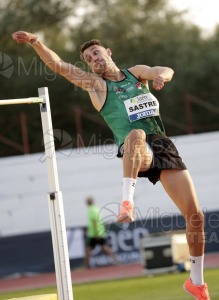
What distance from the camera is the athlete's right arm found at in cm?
727

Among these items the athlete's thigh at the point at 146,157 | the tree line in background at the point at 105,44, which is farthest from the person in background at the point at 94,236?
the athlete's thigh at the point at 146,157

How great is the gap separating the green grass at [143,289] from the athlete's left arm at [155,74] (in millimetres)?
2773

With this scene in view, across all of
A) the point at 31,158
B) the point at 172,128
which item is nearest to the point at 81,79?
the point at 31,158

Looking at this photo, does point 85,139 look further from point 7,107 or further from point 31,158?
point 31,158

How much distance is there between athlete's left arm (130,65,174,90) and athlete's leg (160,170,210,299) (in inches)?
31.2

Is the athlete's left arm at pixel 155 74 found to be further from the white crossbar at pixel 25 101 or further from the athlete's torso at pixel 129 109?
Answer: the white crossbar at pixel 25 101

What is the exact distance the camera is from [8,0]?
32.4m

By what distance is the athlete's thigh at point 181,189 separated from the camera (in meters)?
7.28

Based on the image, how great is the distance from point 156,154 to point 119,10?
90.9ft

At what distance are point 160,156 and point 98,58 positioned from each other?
98 cm

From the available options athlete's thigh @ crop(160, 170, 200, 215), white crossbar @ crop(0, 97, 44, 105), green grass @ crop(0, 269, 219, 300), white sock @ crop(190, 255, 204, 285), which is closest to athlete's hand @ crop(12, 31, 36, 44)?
white crossbar @ crop(0, 97, 44, 105)

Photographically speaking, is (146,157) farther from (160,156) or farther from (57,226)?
(57,226)

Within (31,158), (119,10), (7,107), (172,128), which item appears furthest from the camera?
(119,10)

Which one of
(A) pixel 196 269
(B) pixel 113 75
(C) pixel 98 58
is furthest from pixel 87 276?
(C) pixel 98 58
